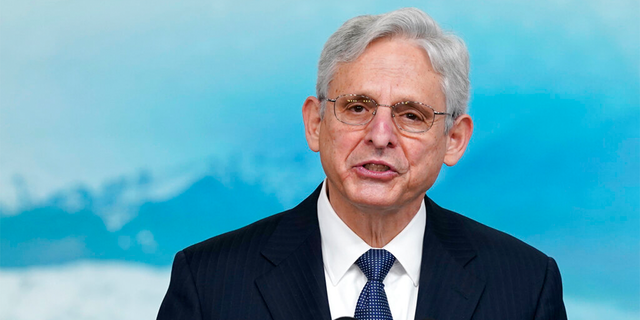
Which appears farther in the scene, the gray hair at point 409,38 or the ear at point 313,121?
the ear at point 313,121

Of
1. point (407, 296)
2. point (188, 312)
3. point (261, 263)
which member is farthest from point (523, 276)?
point (188, 312)

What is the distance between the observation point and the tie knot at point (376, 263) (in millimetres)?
3189

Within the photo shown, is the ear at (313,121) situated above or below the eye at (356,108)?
above

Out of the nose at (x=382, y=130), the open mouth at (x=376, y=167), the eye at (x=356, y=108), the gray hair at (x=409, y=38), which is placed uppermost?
the gray hair at (x=409, y=38)

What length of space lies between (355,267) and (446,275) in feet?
1.07

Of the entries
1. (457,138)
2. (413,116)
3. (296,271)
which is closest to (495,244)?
(457,138)

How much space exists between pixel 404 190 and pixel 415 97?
0.31 meters

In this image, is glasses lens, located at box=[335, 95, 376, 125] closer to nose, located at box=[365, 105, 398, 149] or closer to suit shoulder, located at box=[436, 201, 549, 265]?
nose, located at box=[365, 105, 398, 149]

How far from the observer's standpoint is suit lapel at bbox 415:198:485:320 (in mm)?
3178

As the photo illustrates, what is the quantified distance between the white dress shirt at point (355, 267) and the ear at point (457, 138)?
0.83 feet

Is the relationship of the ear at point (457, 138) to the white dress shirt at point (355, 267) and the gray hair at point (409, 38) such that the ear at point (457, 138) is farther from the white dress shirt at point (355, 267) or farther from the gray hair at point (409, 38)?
the white dress shirt at point (355, 267)

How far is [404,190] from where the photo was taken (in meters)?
3.11

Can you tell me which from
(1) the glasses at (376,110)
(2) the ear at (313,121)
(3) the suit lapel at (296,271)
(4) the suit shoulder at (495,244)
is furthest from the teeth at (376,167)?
(4) the suit shoulder at (495,244)

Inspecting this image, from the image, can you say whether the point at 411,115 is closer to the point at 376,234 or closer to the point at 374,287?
the point at 376,234
